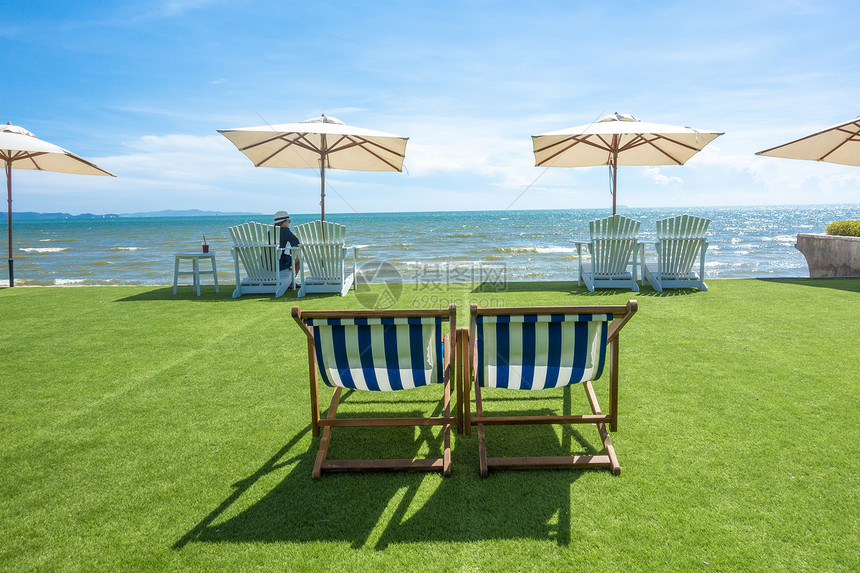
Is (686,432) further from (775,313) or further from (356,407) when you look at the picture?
(775,313)

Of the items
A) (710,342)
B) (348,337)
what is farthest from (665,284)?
(348,337)

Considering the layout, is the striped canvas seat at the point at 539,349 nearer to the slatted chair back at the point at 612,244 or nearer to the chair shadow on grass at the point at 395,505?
the chair shadow on grass at the point at 395,505

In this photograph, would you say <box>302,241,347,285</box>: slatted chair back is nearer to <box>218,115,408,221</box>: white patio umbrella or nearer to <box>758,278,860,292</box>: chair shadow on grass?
<box>218,115,408,221</box>: white patio umbrella

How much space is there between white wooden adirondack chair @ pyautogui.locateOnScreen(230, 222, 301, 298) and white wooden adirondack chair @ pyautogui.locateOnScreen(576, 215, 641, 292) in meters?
4.65

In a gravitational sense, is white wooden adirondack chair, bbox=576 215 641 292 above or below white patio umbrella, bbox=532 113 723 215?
below

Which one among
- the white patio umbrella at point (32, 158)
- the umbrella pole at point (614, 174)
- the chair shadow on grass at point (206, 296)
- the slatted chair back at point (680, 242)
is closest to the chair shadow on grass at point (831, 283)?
the slatted chair back at point (680, 242)

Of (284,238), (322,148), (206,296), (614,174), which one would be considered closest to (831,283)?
(614,174)

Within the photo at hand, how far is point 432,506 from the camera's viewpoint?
2.39m

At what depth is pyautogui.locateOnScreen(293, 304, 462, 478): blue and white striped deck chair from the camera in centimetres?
260

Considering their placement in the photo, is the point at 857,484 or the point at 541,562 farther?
the point at 857,484

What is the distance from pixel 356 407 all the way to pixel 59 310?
562 cm

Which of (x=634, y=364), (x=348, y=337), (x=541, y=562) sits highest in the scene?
(x=348, y=337)

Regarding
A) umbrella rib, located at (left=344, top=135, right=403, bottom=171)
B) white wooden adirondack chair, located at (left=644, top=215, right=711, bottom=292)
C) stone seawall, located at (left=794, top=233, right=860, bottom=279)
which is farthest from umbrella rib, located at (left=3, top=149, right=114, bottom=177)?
stone seawall, located at (left=794, top=233, right=860, bottom=279)

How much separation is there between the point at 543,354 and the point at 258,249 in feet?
20.9
